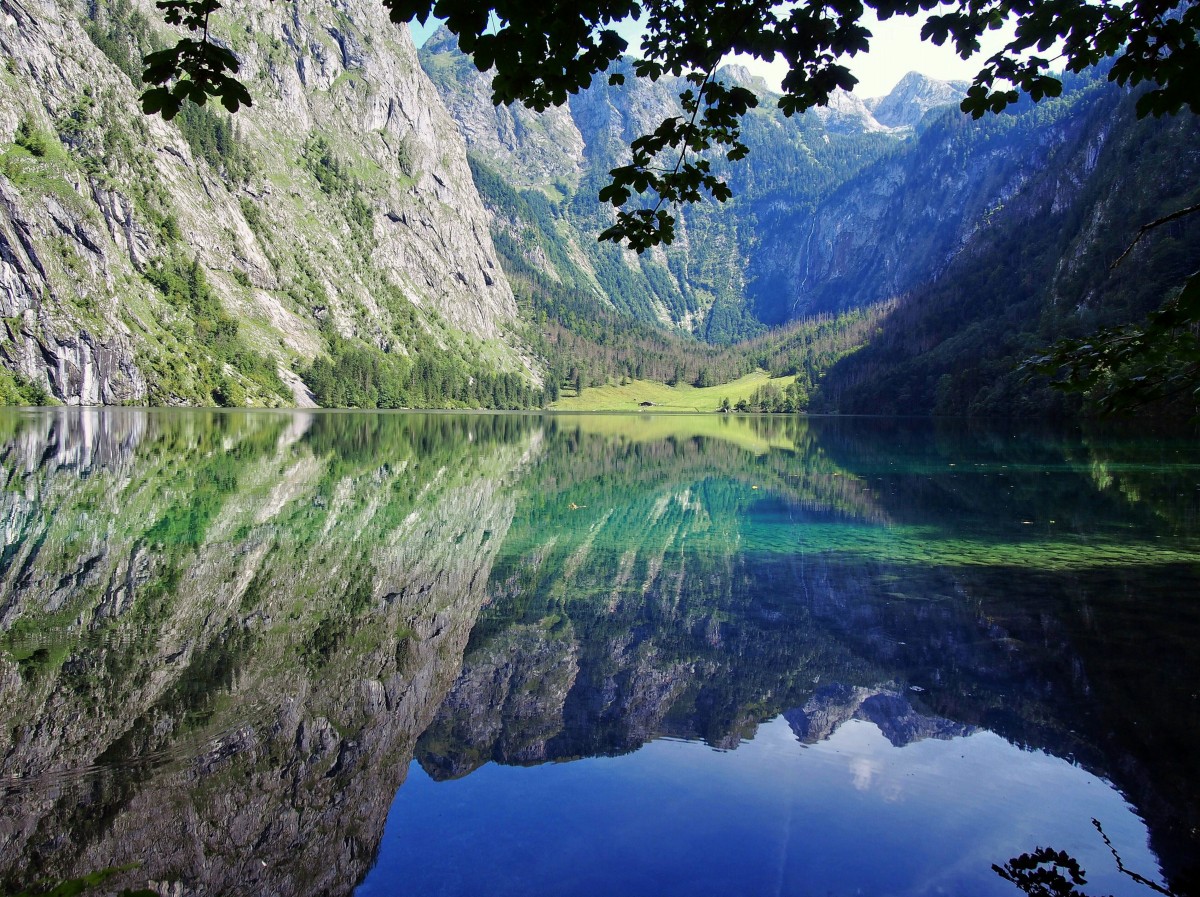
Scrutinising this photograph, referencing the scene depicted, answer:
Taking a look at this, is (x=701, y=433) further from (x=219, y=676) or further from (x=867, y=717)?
(x=219, y=676)

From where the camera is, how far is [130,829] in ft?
25.0

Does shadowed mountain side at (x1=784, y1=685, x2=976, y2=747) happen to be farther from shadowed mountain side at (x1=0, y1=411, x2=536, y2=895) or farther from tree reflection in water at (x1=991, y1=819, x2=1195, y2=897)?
shadowed mountain side at (x1=0, y1=411, x2=536, y2=895)

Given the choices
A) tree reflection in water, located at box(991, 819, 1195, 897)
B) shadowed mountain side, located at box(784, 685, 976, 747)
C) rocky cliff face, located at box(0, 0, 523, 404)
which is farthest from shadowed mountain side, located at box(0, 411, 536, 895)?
rocky cliff face, located at box(0, 0, 523, 404)

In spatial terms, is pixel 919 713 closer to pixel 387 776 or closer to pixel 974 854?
pixel 974 854

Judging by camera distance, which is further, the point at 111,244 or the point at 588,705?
the point at 111,244

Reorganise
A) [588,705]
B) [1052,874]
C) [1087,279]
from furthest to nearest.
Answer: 1. [1087,279]
2. [588,705]
3. [1052,874]

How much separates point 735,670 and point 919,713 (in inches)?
117

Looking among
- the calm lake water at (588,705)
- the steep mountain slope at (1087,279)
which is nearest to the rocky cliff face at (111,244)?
the calm lake water at (588,705)

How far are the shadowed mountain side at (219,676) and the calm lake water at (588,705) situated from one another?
58 mm

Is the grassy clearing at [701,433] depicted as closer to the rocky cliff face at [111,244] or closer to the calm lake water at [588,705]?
the calm lake water at [588,705]

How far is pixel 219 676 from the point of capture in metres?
11.6

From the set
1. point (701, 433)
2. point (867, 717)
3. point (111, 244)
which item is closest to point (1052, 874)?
point (867, 717)

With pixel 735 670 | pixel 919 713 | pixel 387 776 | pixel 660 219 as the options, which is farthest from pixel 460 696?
pixel 660 219

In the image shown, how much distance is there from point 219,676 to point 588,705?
227 inches
